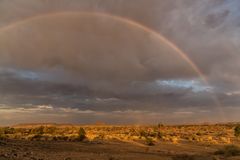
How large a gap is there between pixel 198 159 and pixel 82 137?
34.6 m

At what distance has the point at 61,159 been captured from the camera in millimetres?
31359

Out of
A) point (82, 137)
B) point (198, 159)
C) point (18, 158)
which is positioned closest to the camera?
point (18, 158)

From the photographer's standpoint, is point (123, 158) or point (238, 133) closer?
point (123, 158)

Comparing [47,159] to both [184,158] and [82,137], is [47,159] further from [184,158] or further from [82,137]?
[82,137]

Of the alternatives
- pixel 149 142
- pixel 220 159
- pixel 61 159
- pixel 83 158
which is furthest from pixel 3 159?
pixel 149 142

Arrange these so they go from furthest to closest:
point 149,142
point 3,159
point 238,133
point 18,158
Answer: point 238,133, point 149,142, point 18,158, point 3,159

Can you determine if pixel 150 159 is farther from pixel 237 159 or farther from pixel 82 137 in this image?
pixel 82 137

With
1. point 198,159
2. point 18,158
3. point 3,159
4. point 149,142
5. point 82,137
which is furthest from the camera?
point 82,137

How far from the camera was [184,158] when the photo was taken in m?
Result: 33.3

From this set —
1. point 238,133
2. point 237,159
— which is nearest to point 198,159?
point 237,159

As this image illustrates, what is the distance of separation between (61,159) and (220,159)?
47.0 ft

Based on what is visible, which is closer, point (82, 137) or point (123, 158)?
point (123, 158)

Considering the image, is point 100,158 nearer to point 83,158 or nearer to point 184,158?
point 83,158

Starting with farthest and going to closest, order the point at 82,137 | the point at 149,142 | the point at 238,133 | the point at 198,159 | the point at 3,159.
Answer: the point at 238,133 → the point at 82,137 → the point at 149,142 → the point at 198,159 → the point at 3,159
